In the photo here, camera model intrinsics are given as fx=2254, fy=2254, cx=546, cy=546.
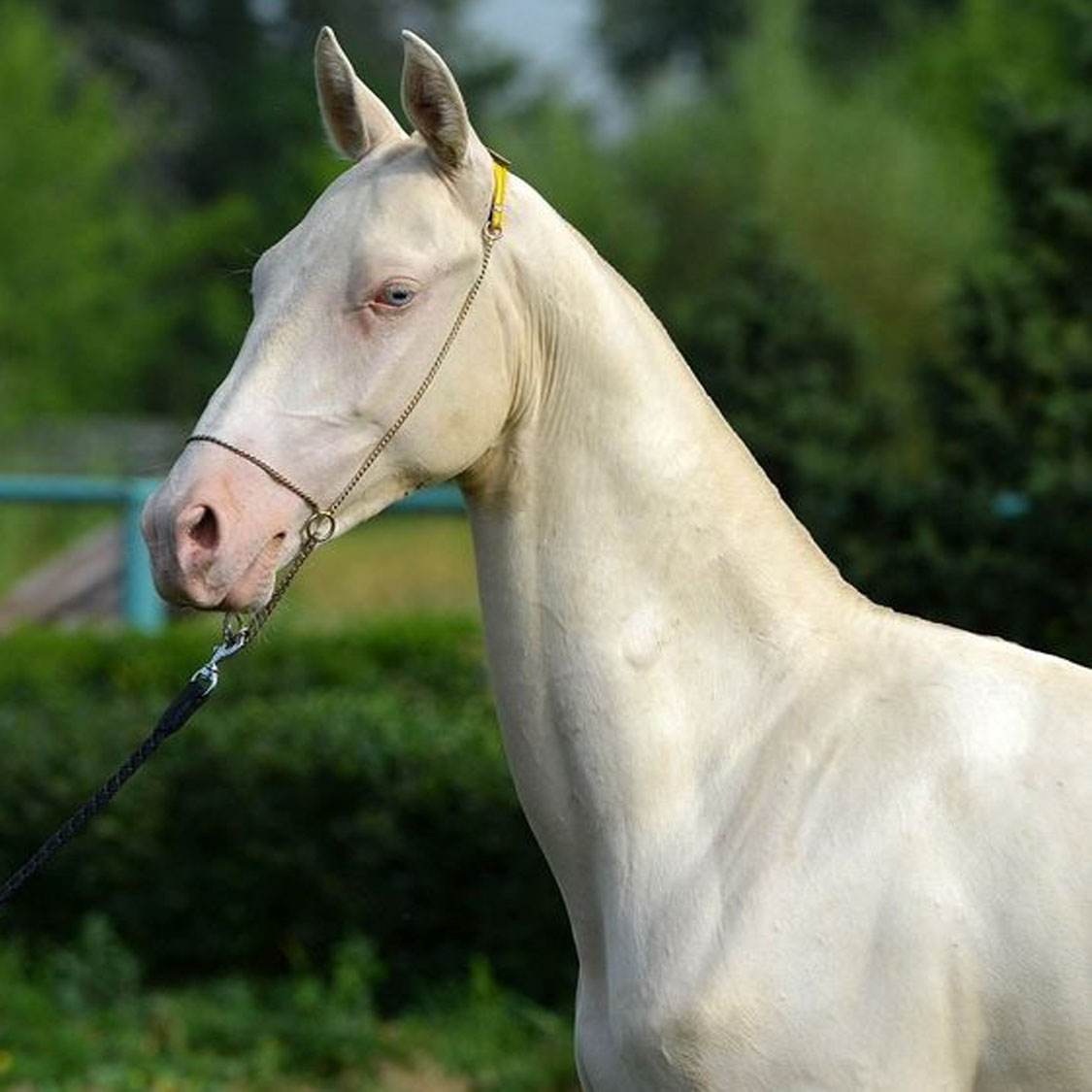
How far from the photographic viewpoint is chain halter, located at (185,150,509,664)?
9.39ft

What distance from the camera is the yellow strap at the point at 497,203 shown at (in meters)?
2.99

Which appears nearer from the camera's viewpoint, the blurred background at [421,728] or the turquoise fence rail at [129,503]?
the blurred background at [421,728]

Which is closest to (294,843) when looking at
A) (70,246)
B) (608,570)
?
(608,570)

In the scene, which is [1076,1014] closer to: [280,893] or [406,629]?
[280,893]

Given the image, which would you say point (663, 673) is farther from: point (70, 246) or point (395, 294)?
point (70, 246)

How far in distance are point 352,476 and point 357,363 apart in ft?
0.48

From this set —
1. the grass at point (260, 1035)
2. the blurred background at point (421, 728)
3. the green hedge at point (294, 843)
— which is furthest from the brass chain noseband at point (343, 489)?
the green hedge at point (294, 843)

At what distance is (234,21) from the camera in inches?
1469

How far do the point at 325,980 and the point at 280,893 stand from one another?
1.02 ft

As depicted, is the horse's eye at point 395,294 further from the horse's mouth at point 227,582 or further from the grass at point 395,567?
the grass at point 395,567

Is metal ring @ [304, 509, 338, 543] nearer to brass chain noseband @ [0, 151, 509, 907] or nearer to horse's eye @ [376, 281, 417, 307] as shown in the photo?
brass chain noseband @ [0, 151, 509, 907]

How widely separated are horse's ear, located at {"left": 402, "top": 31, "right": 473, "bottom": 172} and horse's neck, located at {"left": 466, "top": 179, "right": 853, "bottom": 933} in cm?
13

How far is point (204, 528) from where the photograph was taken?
2797mm

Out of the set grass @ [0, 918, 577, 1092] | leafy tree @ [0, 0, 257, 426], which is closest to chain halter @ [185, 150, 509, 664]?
grass @ [0, 918, 577, 1092]
